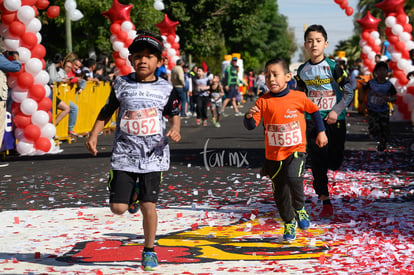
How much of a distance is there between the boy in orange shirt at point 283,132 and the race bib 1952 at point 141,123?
107 centimetres

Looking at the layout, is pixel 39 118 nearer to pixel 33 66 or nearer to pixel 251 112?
pixel 33 66

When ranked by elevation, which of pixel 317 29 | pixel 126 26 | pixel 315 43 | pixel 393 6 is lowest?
pixel 315 43

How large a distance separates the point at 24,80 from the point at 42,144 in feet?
4.39

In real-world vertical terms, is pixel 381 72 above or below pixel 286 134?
above

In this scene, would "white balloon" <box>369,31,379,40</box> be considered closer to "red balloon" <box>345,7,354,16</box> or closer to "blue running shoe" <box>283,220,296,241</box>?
"red balloon" <box>345,7,354,16</box>

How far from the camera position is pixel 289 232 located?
637cm

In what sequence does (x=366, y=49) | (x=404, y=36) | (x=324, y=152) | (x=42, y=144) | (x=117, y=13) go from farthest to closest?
(x=366, y=49) < (x=404, y=36) < (x=117, y=13) < (x=42, y=144) < (x=324, y=152)

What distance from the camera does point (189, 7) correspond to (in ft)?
177

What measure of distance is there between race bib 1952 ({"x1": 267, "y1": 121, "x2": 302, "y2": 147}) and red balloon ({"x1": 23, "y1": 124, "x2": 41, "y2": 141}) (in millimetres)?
8446

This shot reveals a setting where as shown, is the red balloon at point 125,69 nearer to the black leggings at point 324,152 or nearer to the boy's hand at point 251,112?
the black leggings at point 324,152

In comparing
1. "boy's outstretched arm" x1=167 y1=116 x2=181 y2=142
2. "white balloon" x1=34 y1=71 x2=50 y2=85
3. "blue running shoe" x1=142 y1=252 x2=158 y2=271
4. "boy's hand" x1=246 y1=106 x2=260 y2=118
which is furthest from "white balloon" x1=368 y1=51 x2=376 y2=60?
"blue running shoe" x1=142 y1=252 x2=158 y2=271

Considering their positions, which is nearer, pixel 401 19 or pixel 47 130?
pixel 47 130

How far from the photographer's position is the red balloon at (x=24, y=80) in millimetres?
13852

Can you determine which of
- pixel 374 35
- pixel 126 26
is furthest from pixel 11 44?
pixel 374 35
